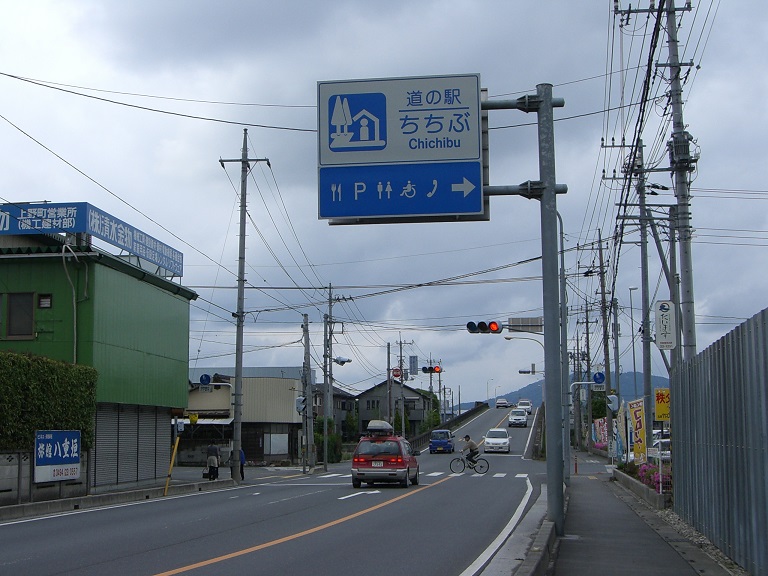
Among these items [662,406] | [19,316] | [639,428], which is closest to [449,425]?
[639,428]

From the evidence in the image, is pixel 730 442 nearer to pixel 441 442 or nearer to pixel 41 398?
pixel 41 398

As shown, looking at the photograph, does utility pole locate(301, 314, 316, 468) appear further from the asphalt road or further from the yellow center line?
the yellow center line

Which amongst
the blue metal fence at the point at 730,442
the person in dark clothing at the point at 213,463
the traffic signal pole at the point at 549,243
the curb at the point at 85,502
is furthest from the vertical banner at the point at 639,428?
the person in dark clothing at the point at 213,463

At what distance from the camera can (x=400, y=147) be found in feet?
43.5

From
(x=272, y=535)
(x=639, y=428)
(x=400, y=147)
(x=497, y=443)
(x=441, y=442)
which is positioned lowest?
(x=441, y=442)

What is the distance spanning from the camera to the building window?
28.2 metres

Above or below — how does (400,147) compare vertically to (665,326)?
above

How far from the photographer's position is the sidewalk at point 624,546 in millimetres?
11055

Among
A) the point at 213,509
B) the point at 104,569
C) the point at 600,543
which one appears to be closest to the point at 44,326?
the point at 213,509

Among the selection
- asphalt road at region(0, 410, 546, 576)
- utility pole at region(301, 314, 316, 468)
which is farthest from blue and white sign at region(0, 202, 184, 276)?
utility pole at region(301, 314, 316, 468)

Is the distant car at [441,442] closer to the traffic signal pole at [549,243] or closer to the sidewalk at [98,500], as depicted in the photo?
the sidewalk at [98,500]

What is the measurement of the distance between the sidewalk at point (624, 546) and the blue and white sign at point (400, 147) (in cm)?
527

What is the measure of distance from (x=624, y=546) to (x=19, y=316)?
2192cm

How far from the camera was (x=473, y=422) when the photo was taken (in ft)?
337
